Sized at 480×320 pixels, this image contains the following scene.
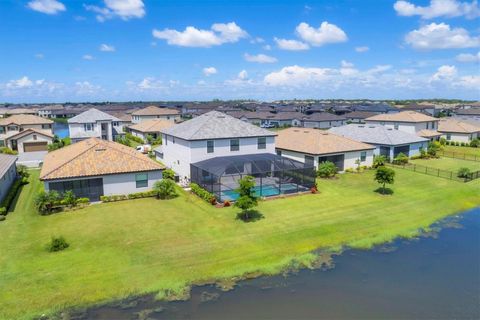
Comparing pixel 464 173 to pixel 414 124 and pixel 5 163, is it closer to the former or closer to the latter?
pixel 414 124

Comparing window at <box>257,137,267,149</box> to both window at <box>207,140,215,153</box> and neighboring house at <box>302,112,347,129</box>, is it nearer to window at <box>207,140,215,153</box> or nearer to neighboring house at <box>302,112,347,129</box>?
window at <box>207,140,215,153</box>

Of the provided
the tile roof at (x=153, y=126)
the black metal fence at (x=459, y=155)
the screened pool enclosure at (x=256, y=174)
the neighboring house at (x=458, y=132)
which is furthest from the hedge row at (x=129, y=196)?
the neighboring house at (x=458, y=132)

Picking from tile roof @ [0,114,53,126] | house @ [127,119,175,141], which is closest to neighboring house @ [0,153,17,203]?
house @ [127,119,175,141]

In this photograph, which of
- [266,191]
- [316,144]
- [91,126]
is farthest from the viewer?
[91,126]

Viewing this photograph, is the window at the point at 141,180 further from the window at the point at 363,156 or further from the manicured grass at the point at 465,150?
the manicured grass at the point at 465,150

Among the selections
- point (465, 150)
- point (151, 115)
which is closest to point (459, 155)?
point (465, 150)

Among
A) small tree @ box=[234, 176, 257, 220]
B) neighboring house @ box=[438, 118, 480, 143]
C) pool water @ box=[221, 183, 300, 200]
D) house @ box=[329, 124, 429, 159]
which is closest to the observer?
small tree @ box=[234, 176, 257, 220]
